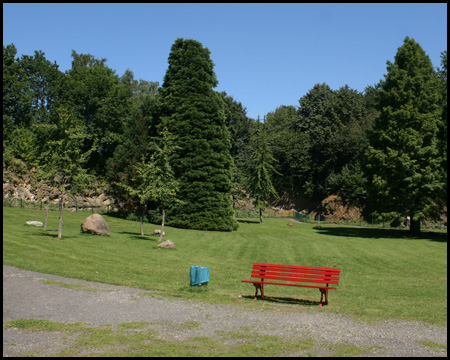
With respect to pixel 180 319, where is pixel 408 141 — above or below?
above

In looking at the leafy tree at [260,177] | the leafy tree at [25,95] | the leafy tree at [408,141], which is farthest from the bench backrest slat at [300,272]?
the leafy tree at [25,95]

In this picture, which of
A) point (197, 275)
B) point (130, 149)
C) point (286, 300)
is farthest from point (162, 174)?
point (286, 300)

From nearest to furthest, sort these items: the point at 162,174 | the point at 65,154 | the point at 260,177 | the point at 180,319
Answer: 1. the point at 180,319
2. the point at 65,154
3. the point at 162,174
4. the point at 260,177

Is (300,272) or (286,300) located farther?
(286,300)

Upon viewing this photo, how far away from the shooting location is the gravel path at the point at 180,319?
27.7 ft

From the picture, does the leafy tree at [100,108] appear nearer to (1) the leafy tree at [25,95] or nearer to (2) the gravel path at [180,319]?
(1) the leafy tree at [25,95]

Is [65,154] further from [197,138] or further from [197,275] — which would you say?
[197,138]

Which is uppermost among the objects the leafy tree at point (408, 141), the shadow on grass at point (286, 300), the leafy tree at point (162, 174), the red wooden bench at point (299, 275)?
the leafy tree at point (408, 141)

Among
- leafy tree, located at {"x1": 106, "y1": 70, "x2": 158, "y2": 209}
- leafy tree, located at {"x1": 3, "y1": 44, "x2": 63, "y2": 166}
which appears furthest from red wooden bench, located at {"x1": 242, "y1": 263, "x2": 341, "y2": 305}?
leafy tree, located at {"x1": 3, "y1": 44, "x2": 63, "y2": 166}

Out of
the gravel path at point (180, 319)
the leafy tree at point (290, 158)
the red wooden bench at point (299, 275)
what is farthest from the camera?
the leafy tree at point (290, 158)

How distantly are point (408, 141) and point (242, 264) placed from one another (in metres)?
27.4

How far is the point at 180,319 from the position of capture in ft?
33.7

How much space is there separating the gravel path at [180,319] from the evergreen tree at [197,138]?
Result: 29043 millimetres

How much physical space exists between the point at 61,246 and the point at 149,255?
4590 millimetres
